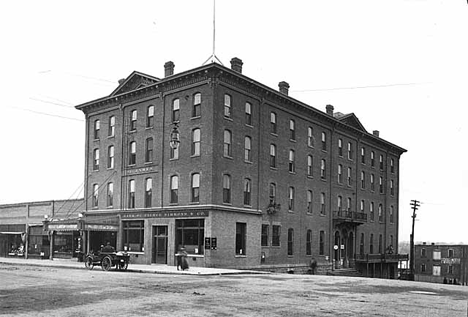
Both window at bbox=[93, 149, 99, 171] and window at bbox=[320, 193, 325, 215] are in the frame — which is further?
window at bbox=[320, 193, 325, 215]

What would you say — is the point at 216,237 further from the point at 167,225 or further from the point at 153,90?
the point at 153,90

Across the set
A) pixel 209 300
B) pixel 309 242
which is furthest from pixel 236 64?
pixel 209 300

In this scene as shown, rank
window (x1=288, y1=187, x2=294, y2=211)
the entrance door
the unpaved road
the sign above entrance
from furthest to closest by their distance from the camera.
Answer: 1. window (x1=288, y1=187, x2=294, y2=211)
2. the entrance door
3. the sign above entrance
4. the unpaved road

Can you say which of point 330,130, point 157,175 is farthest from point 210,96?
point 330,130

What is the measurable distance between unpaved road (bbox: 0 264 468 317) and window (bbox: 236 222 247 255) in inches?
604

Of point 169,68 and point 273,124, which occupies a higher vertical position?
point 169,68

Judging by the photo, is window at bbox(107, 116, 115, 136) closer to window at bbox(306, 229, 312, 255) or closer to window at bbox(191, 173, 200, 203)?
window at bbox(191, 173, 200, 203)

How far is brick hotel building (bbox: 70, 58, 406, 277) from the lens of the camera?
115 ft

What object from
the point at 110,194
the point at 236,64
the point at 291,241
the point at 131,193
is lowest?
the point at 291,241

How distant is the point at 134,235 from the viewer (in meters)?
39.6

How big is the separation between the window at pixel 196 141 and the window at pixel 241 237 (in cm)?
563

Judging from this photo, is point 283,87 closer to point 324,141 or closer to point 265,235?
point 324,141

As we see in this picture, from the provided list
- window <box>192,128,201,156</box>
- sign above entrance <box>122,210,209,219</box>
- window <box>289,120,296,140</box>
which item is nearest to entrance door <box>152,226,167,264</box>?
sign above entrance <box>122,210,209,219</box>

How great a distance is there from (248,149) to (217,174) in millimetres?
4247
